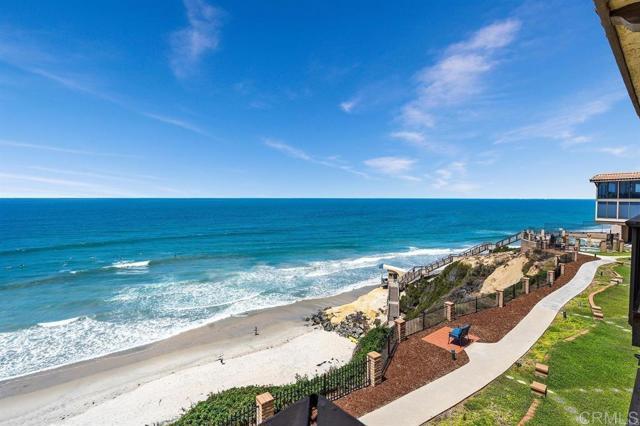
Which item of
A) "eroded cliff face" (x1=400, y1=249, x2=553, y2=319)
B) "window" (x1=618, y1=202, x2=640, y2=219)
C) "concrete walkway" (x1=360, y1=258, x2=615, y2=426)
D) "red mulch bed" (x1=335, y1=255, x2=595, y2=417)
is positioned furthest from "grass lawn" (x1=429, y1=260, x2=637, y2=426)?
"window" (x1=618, y1=202, x2=640, y2=219)

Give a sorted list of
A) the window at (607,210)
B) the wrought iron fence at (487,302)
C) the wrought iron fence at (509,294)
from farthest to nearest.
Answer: the window at (607,210)
the wrought iron fence at (509,294)
the wrought iron fence at (487,302)

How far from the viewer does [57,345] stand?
23547mm

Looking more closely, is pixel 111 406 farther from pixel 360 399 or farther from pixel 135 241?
pixel 135 241

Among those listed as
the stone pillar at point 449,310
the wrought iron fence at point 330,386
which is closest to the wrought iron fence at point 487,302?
the stone pillar at point 449,310

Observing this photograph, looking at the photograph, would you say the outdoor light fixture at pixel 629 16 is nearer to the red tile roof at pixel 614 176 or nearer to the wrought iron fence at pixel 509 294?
the wrought iron fence at pixel 509 294

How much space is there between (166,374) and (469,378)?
723 inches

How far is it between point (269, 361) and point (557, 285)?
20.2 m

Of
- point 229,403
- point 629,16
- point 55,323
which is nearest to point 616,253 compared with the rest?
point 229,403

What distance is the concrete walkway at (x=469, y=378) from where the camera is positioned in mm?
9641

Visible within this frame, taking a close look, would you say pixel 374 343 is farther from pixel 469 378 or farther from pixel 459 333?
pixel 469 378

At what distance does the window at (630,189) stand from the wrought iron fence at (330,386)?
3643cm

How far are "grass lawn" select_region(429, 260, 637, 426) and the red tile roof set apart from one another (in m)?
24.3

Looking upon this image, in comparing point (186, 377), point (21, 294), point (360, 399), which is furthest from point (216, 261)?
point (360, 399)

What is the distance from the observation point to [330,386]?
36.8 feet
